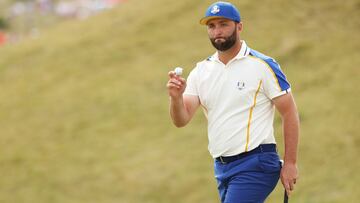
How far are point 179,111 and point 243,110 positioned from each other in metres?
0.49

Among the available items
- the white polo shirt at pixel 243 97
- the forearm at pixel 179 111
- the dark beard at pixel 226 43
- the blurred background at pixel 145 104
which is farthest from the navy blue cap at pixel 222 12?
the blurred background at pixel 145 104

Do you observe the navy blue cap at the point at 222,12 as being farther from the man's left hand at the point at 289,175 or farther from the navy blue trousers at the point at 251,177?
the man's left hand at the point at 289,175

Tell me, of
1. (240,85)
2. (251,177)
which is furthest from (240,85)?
(251,177)

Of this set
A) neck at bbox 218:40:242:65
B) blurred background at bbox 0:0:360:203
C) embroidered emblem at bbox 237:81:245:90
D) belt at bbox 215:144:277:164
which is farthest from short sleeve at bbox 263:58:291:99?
blurred background at bbox 0:0:360:203

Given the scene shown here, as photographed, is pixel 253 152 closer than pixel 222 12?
No

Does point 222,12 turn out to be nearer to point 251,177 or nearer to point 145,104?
point 251,177

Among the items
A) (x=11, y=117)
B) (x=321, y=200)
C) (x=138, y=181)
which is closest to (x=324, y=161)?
(x=321, y=200)

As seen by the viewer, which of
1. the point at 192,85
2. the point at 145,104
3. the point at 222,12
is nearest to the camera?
the point at 222,12

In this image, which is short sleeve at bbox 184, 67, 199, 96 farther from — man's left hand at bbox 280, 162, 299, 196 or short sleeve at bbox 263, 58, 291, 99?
man's left hand at bbox 280, 162, 299, 196

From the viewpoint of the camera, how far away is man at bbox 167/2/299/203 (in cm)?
576

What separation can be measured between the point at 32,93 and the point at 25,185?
5034 mm

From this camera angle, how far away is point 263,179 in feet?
19.3

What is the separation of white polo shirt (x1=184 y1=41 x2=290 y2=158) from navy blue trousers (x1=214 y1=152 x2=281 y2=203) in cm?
10

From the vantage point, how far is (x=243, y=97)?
5.80m
